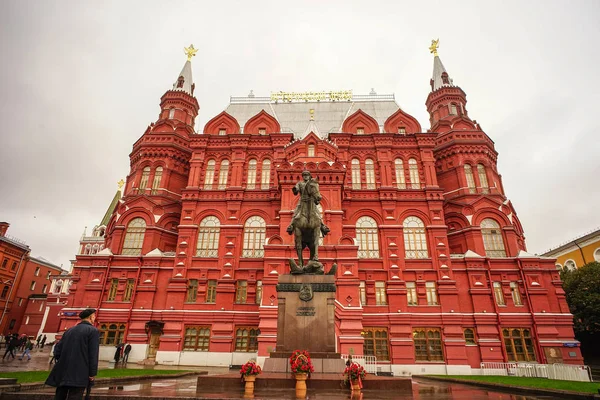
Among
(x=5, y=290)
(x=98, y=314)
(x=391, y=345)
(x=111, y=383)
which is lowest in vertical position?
(x=111, y=383)

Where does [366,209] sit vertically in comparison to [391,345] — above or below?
above

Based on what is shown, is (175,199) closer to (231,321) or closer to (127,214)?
(127,214)

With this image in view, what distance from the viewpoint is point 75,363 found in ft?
18.6

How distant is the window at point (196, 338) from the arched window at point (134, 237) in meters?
8.12

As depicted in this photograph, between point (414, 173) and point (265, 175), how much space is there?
13.7 metres

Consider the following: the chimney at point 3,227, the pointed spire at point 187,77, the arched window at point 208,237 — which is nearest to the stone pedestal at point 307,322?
the arched window at point 208,237

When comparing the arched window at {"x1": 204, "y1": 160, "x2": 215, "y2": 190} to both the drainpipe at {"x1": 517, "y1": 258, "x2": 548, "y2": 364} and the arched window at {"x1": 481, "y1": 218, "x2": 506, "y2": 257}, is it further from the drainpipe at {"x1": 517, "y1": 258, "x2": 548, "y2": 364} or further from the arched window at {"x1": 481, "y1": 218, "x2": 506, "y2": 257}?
the drainpipe at {"x1": 517, "y1": 258, "x2": 548, "y2": 364}

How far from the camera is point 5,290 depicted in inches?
1881

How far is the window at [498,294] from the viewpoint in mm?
27062

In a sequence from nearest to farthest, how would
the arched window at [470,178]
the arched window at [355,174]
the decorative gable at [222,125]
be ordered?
the arched window at [355,174] → the arched window at [470,178] → the decorative gable at [222,125]

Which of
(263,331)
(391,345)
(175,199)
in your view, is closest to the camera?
(263,331)

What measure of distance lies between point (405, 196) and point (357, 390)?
2328 cm

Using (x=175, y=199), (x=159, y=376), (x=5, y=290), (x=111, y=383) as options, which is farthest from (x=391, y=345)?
(x=5, y=290)

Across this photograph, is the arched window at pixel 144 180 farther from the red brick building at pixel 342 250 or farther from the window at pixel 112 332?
the window at pixel 112 332
